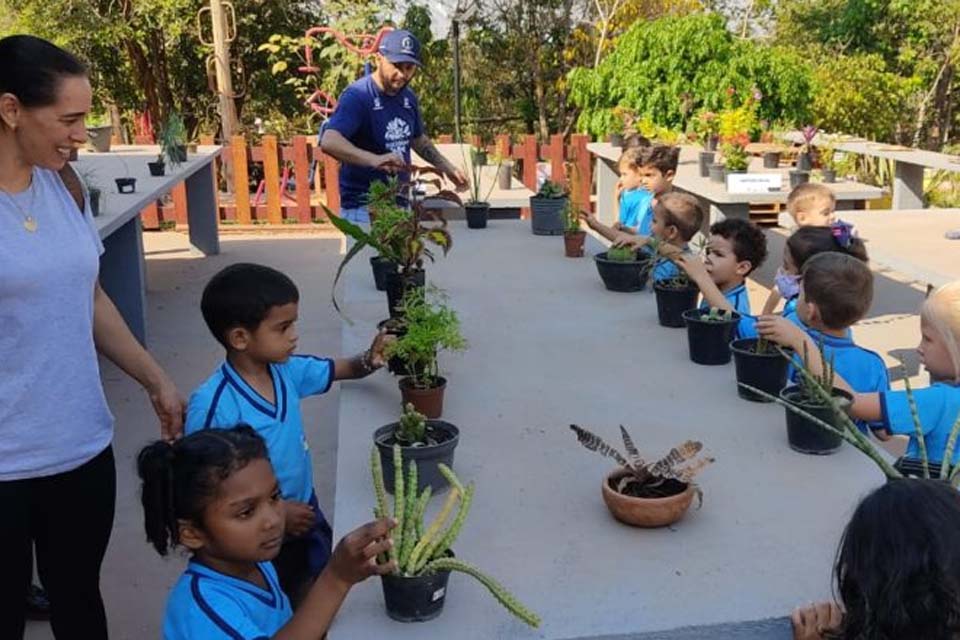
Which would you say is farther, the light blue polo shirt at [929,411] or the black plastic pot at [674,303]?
the black plastic pot at [674,303]

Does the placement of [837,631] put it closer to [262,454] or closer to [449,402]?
[262,454]

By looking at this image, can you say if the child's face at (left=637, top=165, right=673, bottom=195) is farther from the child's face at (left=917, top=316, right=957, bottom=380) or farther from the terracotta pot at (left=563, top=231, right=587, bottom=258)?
the child's face at (left=917, top=316, right=957, bottom=380)

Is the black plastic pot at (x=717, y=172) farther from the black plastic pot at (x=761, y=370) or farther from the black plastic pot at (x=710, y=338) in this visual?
the black plastic pot at (x=761, y=370)

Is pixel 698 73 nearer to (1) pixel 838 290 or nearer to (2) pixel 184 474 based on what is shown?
(1) pixel 838 290

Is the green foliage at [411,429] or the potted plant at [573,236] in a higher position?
the potted plant at [573,236]

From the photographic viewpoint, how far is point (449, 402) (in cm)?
255

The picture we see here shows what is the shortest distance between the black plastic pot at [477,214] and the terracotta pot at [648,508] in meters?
3.19

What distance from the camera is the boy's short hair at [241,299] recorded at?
215cm

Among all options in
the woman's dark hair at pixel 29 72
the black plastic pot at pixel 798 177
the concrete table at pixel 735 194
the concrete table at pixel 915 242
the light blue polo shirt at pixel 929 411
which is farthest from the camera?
the black plastic pot at pixel 798 177

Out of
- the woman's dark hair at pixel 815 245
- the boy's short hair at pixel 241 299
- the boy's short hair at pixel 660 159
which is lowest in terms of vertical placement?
the woman's dark hair at pixel 815 245

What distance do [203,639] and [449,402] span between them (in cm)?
111

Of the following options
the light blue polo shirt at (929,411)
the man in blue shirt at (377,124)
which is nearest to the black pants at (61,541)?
the light blue polo shirt at (929,411)

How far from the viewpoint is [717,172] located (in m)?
6.89

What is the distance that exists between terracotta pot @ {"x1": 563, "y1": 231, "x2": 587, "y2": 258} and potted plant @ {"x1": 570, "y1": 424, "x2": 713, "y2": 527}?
235cm
